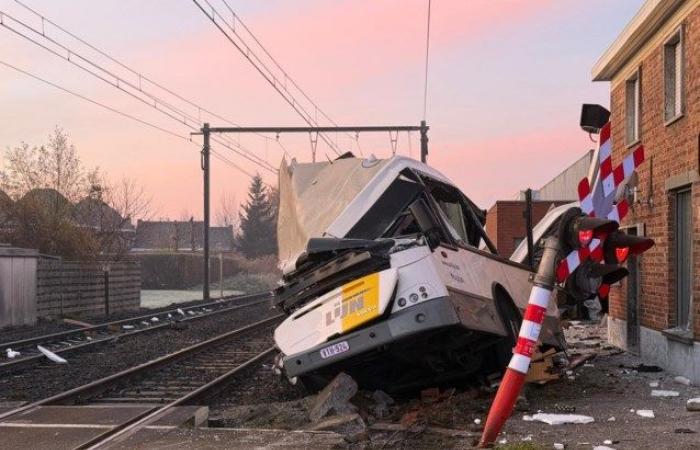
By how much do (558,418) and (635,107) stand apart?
25.5 ft

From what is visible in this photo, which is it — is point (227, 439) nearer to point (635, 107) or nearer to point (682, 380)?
point (682, 380)

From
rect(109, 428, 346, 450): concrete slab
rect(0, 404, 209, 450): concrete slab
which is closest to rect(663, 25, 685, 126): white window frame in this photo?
rect(109, 428, 346, 450): concrete slab

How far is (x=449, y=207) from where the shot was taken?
8.76 metres

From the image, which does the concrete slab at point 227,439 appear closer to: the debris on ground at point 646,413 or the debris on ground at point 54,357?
the debris on ground at point 646,413

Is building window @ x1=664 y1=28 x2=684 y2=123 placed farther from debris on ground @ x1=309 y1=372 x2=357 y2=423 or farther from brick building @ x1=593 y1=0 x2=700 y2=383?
debris on ground @ x1=309 y1=372 x2=357 y2=423

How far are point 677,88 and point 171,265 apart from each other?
149 feet

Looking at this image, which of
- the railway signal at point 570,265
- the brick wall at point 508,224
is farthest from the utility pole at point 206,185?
the railway signal at point 570,265

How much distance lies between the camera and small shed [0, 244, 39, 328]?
19562 millimetres

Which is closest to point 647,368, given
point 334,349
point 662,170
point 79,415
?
point 662,170

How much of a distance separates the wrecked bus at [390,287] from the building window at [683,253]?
2.27m

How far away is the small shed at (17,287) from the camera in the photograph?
64.2 feet

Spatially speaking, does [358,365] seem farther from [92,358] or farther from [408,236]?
[92,358]

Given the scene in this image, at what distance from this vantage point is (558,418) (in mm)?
6543

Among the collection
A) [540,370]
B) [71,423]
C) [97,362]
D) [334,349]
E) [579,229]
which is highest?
[579,229]
